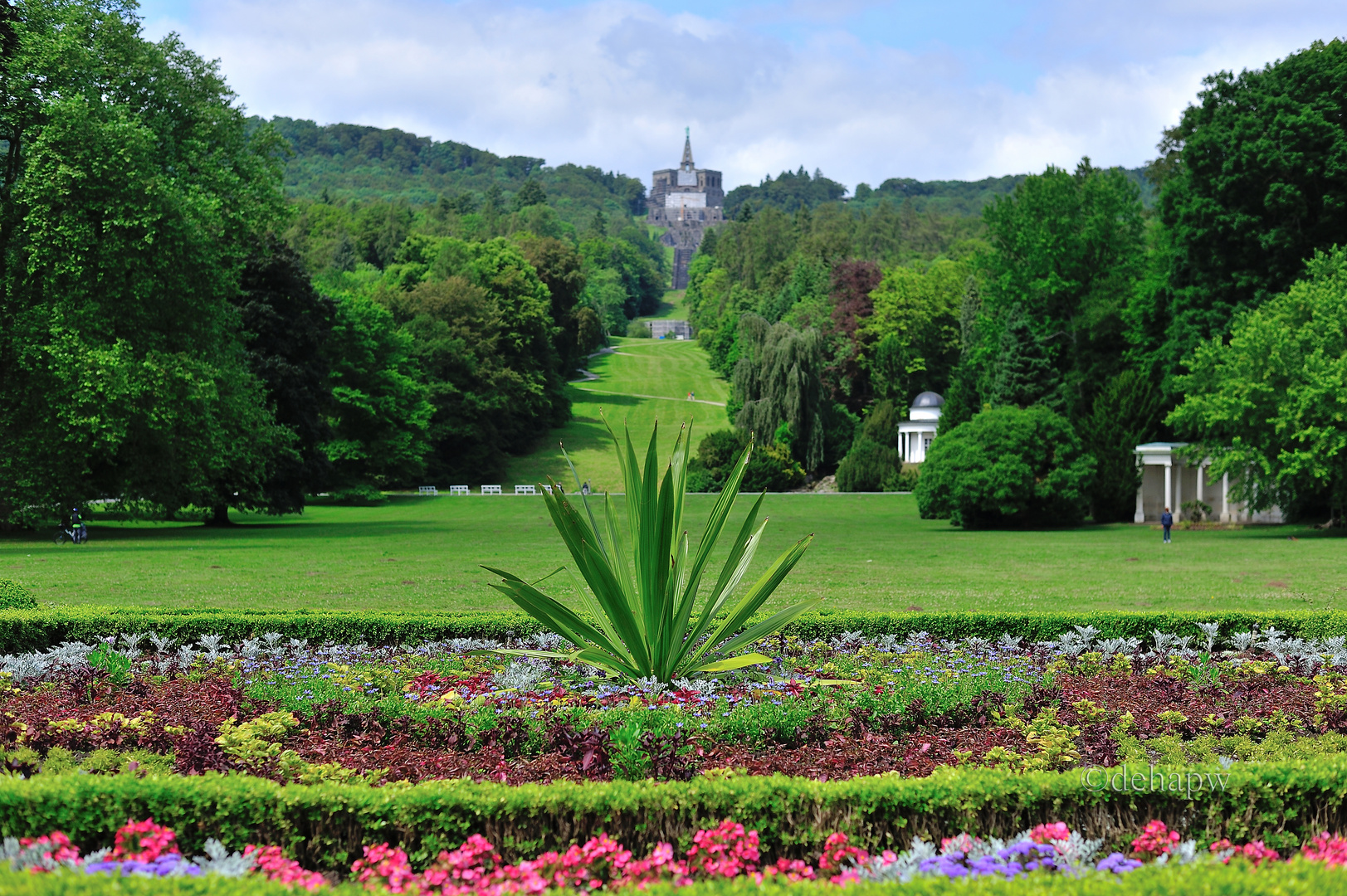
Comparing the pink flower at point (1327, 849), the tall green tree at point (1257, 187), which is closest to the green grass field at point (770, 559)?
the pink flower at point (1327, 849)

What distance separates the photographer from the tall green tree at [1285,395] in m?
24.0

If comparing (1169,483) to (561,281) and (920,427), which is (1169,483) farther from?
(561,281)

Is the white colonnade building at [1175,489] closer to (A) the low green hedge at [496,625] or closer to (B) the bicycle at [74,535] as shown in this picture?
(A) the low green hedge at [496,625]

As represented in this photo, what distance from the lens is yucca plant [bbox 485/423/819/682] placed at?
19.6 feet

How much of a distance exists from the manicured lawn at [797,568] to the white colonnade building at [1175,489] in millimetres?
2145

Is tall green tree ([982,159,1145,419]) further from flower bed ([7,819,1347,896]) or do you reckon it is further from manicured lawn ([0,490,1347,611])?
flower bed ([7,819,1347,896])

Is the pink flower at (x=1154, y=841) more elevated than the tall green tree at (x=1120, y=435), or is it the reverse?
the tall green tree at (x=1120, y=435)

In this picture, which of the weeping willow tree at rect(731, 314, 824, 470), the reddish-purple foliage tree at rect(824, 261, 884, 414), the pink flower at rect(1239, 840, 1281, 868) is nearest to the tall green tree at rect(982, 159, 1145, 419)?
the weeping willow tree at rect(731, 314, 824, 470)

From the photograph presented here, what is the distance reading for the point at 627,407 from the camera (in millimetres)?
69438

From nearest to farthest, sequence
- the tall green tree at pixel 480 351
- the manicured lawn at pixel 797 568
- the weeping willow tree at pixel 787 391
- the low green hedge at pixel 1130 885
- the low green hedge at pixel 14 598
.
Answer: the low green hedge at pixel 1130 885 < the low green hedge at pixel 14 598 < the manicured lawn at pixel 797 568 < the weeping willow tree at pixel 787 391 < the tall green tree at pixel 480 351

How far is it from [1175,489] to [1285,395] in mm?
8334

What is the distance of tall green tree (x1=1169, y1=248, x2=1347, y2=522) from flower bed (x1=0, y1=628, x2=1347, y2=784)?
19.5 meters

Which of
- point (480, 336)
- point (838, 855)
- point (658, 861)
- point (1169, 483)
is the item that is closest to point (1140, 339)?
point (1169, 483)

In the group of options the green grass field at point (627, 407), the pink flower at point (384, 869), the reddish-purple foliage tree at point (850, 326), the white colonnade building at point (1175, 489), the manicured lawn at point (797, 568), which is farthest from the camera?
the reddish-purple foliage tree at point (850, 326)
